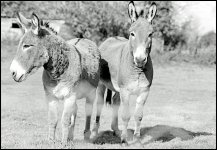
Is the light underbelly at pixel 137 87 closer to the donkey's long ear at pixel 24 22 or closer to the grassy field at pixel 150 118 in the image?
the grassy field at pixel 150 118

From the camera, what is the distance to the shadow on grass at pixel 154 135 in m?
7.54

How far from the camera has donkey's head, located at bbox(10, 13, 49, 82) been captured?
5.73 metres

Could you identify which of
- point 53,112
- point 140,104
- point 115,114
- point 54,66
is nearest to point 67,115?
point 53,112

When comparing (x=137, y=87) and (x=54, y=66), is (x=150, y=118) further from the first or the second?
(x=54, y=66)

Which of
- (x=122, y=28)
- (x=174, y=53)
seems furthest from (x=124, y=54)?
(x=122, y=28)

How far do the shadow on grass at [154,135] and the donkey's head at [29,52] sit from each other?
2143 millimetres

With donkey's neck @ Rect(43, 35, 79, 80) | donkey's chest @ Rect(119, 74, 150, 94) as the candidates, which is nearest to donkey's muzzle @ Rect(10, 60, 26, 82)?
donkey's neck @ Rect(43, 35, 79, 80)

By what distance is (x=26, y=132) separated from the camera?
25.2ft

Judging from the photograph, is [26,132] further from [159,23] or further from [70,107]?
[159,23]

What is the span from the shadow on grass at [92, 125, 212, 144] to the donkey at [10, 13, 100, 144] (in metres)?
1.17

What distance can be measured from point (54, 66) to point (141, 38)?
1.45 metres

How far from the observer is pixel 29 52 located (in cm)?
580

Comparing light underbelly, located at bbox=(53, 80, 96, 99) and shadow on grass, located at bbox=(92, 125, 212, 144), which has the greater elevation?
light underbelly, located at bbox=(53, 80, 96, 99)

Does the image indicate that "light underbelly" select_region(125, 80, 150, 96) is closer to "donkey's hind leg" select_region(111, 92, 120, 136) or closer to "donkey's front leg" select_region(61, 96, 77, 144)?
"donkey's front leg" select_region(61, 96, 77, 144)
